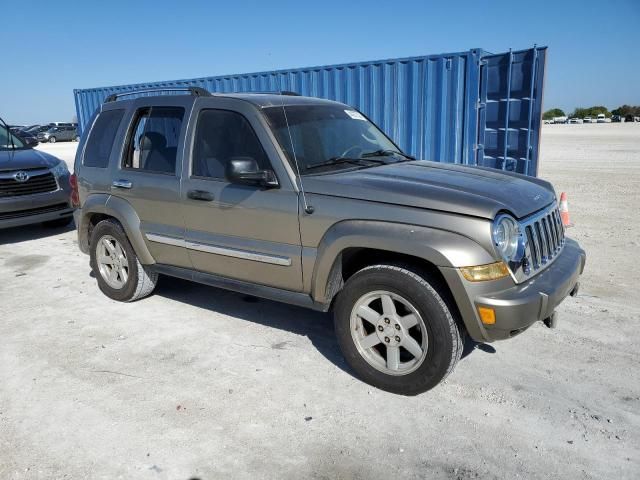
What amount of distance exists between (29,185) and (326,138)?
5716 mm

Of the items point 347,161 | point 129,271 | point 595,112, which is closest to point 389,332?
point 347,161

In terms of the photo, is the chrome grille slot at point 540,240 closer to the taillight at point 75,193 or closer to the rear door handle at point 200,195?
the rear door handle at point 200,195

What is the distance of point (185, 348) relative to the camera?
415 cm

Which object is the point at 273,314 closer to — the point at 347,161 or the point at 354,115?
the point at 347,161

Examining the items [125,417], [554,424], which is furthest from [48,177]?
[554,424]

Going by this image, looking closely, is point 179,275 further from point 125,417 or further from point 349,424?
point 349,424

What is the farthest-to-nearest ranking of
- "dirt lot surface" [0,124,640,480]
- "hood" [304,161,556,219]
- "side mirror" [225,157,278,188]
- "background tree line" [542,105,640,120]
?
"background tree line" [542,105,640,120] → "side mirror" [225,157,278,188] → "hood" [304,161,556,219] → "dirt lot surface" [0,124,640,480]

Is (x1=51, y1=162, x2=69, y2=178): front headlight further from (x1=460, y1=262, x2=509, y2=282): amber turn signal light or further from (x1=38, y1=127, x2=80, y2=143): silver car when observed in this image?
(x1=38, y1=127, x2=80, y2=143): silver car

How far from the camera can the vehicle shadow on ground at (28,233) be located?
8312 mm

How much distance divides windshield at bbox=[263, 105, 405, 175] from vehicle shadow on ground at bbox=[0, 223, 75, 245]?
19.9ft

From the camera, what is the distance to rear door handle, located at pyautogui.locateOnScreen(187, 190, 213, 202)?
4035mm

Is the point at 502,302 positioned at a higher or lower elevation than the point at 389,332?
higher

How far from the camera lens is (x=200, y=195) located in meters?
4.09

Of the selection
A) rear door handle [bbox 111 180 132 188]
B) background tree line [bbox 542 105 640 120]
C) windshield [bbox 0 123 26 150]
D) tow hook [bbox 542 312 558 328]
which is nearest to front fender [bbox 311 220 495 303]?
tow hook [bbox 542 312 558 328]
